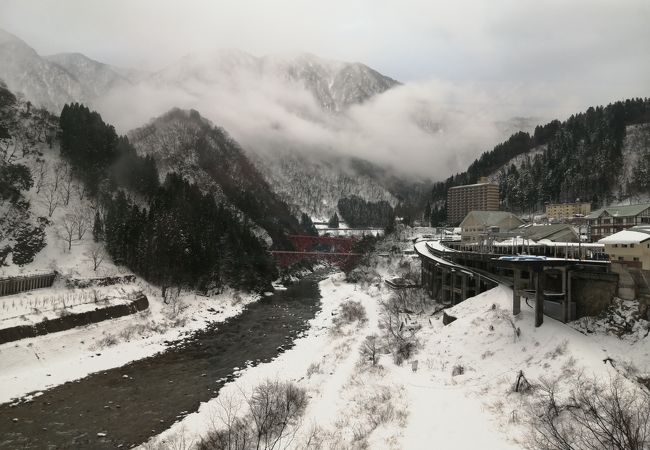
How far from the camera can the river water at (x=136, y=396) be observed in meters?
21.7

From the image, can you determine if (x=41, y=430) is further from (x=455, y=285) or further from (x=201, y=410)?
(x=455, y=285)

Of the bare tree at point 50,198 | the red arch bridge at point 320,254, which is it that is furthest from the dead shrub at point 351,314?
the bare tree at point 50,198

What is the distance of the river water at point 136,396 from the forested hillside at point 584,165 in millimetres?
118180

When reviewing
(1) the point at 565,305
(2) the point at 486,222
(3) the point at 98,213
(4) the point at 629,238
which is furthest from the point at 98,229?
(2) the point at 486,222

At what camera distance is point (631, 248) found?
2395cm

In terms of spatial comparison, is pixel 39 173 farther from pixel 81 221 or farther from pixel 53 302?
pixel 53 302

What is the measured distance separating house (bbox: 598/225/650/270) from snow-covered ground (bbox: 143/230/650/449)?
4.09 metres

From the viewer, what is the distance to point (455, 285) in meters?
46.5

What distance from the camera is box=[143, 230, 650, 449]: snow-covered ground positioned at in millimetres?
18812

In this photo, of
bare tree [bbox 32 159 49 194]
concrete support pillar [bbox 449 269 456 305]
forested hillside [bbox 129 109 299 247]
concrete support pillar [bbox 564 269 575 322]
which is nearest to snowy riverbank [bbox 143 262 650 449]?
concrete support pillar [bbox 564 269 575 322]

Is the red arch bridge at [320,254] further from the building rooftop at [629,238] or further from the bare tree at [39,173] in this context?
the building rooftop at [629,238]

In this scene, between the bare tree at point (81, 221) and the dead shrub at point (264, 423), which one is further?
the bare tree at point (81, 221)

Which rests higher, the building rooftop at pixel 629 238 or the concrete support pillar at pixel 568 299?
the building rooftop at pixel 629 238

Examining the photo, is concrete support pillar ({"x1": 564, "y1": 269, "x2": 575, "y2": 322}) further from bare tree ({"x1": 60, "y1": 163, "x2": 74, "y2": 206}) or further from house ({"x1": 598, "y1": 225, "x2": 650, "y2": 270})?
bare tree ({"x1": 60, "y1": 163, "x2": 74, "y2": 206})
